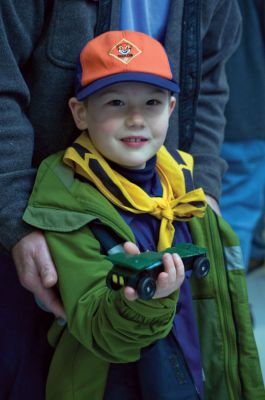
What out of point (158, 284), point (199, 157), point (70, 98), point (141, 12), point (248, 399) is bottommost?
point (248, 399)

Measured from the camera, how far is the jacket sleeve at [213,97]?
4.84 feet

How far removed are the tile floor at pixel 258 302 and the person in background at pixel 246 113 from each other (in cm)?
38

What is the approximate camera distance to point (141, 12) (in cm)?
129

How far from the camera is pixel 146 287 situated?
878 mm

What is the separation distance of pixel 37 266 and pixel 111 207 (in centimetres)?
17

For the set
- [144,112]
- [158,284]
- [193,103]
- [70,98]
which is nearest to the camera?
[158,284]

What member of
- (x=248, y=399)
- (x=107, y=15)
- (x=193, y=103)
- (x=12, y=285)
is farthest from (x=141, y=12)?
(x=248, y=399)

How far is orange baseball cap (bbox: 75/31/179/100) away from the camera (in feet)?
3.58

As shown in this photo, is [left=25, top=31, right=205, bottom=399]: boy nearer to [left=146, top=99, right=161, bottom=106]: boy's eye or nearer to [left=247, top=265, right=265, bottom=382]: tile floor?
[left=146, top=99, right=161, bottom=106]: boy's eye

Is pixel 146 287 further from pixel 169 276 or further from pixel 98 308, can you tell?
pixel 98 308

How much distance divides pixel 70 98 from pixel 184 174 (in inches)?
11.0

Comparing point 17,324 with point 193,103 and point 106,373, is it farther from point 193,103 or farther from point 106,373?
point 193,103

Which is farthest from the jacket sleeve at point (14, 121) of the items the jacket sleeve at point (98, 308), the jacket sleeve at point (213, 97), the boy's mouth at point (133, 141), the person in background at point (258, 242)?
the person in background at point (258, 242)

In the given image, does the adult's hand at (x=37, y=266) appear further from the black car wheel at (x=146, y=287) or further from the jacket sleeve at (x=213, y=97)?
the jacket sleeve at (x=213, y=97)
